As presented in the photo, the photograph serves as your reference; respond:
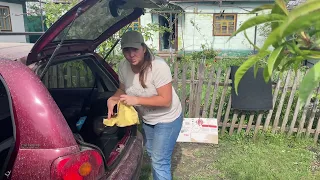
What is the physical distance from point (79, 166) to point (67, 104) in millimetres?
1751

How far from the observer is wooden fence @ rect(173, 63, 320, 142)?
4.19 m

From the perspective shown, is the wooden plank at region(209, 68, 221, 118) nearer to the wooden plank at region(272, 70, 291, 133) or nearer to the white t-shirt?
the wooden plank at region(272, 70, 291, 133)

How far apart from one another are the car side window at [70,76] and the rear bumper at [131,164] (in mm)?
963

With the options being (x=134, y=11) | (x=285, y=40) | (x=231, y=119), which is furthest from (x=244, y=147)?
(x=285, y=40)

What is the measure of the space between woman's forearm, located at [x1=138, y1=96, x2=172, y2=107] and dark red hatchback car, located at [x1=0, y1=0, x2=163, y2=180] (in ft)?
1.63

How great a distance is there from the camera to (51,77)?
3105 mm

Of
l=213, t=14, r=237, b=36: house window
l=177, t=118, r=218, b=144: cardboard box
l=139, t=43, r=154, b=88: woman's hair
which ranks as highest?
l=213, t=14, r=237, b=36: house window

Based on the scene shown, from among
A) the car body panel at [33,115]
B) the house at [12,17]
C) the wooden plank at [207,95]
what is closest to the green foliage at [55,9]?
the wooden plank at [207,95]

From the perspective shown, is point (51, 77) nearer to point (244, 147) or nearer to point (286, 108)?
point (244, 147)

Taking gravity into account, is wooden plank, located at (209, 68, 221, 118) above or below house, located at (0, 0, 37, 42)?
below

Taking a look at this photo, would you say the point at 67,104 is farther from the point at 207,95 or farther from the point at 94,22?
the point at 207,95

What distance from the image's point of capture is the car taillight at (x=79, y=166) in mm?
1636

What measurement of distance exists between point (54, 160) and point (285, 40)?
1388 millimetres

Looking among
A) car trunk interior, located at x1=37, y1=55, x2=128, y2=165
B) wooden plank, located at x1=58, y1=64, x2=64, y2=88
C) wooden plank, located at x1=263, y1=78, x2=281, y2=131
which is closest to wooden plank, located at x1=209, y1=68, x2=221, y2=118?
wooden plank, located at x1=263, y1=78, x2=281, y2=131
